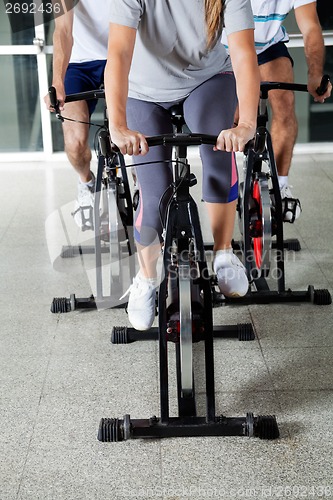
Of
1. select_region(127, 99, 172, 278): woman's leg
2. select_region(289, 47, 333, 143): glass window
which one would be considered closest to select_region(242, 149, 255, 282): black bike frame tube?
select_region(127, 99, 172, 278): woman's leg

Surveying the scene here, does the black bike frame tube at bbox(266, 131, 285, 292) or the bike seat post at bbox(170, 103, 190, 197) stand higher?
the bike seat post at bbox(170, 103, 190, 197)

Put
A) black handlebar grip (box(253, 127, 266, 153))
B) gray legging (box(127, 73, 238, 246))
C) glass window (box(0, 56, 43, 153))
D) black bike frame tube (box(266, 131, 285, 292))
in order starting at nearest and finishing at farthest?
gray legging (box(127, 73, 238, 246)), black handlebar grip (box(253, 127, 266, 153)), black bike frame tube (box(266, 131, 285, 292)), glass window (box(0, 56, 43, 153))

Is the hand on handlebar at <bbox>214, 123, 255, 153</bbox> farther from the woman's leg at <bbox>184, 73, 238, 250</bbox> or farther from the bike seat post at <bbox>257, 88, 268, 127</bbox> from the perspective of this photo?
the bike seat post at <bbox>257, 88, 268, 127</bbox>

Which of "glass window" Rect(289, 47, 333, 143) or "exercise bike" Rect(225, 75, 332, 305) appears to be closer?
"exercise bike" Rect(225, 75, 332, 305)

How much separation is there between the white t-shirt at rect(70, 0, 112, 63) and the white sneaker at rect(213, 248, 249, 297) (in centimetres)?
134

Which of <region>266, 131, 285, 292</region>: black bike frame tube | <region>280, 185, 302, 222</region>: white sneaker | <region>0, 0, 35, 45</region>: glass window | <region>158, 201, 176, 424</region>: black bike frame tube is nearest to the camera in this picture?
<region>158, 201, 176, 424</region>: black bike frame tube

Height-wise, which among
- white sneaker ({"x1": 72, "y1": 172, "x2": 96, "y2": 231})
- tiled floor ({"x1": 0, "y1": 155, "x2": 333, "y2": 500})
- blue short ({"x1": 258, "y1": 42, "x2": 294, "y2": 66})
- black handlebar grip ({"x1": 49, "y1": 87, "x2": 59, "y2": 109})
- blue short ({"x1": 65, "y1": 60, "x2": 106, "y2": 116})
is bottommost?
tiled floor ({"x1": 0, "y1": 155, "x2": 333, "y2": 500})

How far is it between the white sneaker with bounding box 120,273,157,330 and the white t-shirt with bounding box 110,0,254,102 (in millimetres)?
593

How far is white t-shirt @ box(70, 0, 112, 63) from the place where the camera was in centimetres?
317

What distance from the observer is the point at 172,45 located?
217 centimetres

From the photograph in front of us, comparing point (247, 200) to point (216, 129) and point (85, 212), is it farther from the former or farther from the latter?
point (85, 212)

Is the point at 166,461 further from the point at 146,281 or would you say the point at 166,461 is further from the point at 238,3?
the point at 238,3

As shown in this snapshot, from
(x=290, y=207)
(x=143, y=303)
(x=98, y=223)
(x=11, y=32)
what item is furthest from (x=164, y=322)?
(x=11, y=32)

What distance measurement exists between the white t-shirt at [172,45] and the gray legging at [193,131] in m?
0.04
